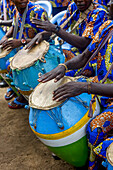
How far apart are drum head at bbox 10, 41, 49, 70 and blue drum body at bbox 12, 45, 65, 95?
0.15 ft

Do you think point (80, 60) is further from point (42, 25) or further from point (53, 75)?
point (42, 25)

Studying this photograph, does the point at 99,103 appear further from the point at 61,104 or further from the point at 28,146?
the point at 28,146

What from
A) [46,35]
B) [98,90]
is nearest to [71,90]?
[98,90]

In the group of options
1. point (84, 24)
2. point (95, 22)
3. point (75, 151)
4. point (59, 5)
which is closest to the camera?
point (75, 151)

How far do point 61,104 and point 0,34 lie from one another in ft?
9.27

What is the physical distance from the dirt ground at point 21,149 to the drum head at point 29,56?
1.01m

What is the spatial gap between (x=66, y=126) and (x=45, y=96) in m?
0.35

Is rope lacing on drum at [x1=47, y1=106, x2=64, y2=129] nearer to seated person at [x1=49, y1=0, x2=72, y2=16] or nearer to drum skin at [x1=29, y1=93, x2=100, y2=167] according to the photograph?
drum skin at [x1=29, y1=93, x2=100, y2=167]

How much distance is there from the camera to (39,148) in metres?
2.78

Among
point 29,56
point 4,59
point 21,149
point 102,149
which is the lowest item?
point 21,149

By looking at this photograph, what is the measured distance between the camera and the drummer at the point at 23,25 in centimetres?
338

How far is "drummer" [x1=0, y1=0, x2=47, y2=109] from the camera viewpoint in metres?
3.38

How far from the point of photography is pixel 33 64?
105 inches

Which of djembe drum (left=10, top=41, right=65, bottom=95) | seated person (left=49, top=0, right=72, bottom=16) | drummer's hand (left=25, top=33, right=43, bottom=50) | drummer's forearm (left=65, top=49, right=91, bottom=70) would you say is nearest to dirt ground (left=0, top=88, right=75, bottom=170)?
djembe drum (left=10, top=41, right=65, bottom=95)
